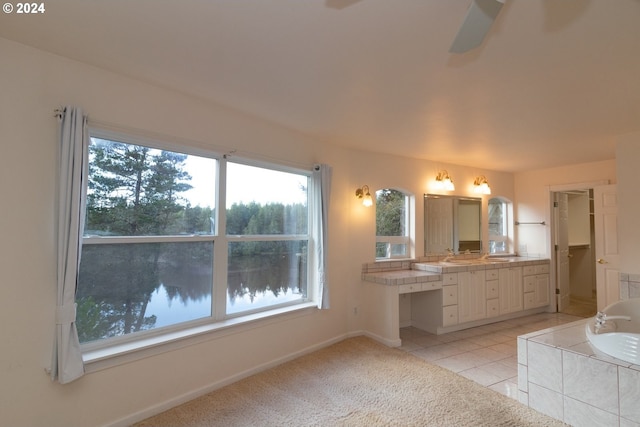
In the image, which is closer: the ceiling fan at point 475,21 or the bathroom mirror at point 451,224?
the ceiling fan at point 475,21

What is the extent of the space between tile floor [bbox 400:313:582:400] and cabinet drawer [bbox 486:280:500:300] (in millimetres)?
432

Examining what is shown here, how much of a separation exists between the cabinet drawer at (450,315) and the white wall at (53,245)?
7.04 ft

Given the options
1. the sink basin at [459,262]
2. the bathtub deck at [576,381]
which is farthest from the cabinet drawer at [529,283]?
the bathtub deck at [576,381]

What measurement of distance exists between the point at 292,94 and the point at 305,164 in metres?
1.12

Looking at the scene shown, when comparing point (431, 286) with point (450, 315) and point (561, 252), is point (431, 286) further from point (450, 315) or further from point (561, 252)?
point (561, 252)

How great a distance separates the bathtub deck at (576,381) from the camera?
210 cm

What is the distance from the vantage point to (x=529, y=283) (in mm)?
5129

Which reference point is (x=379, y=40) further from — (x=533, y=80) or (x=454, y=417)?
(x=454, y=417)

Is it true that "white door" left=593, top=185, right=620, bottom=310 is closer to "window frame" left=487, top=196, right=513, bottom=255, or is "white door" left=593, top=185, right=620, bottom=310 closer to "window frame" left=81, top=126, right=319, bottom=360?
"window frame" left=487, top=196, right=513, bottom=255

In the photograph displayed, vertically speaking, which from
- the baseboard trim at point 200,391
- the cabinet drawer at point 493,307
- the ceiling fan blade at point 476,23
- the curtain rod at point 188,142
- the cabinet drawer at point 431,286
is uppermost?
the ceiling fan blade at point 476,23

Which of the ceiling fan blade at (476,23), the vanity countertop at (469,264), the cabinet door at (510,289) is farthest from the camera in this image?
the cabinet door at (510,289)

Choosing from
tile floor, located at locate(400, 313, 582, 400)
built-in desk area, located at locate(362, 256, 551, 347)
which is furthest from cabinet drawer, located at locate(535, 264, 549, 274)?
tile floor, located at locate(400, 313, 582, 400)

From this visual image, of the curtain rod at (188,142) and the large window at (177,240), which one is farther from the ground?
the curtain rod at (188,142)

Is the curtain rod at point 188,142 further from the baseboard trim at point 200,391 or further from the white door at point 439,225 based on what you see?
the white door at point 439,225
